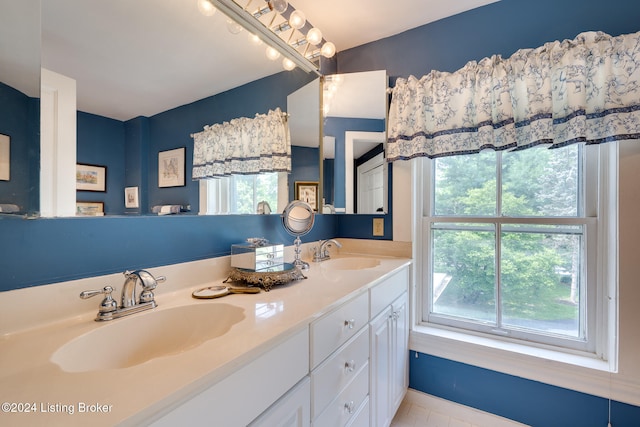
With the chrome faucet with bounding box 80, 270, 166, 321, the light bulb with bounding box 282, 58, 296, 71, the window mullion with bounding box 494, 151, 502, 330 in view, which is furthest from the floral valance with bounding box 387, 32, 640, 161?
the chrome faucet with bounding box 80, 270, 166, 321

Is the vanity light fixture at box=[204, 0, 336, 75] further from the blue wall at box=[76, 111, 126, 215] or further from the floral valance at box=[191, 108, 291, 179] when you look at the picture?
the blue wall at box=[76, 111, 126, 215]

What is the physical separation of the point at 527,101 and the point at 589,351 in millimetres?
1301

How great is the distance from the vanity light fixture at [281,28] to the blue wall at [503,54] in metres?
0.46

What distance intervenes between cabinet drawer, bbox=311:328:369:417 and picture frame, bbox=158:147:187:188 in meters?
0.82

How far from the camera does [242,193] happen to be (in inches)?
52.5

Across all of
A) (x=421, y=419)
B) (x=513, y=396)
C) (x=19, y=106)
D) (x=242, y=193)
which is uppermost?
(x=19, y=106)

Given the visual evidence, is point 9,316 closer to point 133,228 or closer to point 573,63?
point 133,228

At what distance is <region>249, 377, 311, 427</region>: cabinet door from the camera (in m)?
0.65

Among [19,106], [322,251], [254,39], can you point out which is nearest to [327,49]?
[254,39]

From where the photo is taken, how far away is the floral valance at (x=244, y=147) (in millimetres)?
1151

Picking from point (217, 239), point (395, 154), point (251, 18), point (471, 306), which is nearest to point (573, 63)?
point (395, 154)

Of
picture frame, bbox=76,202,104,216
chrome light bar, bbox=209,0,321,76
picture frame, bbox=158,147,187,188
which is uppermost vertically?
chrome light bar, bbox=209,0,321,76

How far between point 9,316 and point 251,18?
1.39m

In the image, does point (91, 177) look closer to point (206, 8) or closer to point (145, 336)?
point (145, 336)
